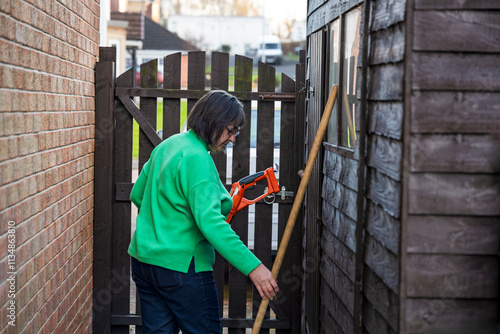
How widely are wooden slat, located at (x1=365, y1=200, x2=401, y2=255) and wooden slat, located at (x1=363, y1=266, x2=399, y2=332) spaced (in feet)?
0.56

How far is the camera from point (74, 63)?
3.95m

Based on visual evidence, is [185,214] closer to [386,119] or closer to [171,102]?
[386,119]

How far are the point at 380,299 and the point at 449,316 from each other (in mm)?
338

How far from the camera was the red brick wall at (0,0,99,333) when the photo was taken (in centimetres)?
270

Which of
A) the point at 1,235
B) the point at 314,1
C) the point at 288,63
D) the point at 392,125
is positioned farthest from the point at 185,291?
the point at 288,63

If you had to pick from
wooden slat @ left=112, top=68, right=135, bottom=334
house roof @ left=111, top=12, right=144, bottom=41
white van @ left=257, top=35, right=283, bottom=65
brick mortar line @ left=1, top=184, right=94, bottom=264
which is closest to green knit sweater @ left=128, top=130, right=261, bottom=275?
brick mortar line @ left=1, top=184, right=94, bottom=264

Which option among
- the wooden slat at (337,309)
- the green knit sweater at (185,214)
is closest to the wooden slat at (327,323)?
the wooden slat at (337,309)

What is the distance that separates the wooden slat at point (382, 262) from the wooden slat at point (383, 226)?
30 millimetres

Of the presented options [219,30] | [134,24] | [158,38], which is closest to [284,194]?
[134,24]

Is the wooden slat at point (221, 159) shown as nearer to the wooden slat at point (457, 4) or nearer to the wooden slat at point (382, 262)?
the wooden slat at point (382, 262)

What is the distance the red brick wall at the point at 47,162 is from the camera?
2.70 m

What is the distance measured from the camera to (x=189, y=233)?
2.96 metres

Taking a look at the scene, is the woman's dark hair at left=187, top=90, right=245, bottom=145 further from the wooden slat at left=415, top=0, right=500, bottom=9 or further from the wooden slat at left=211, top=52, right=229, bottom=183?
the wooden slat at left=211, top=52, right=229, bottom=183

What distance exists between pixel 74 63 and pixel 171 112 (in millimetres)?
949
